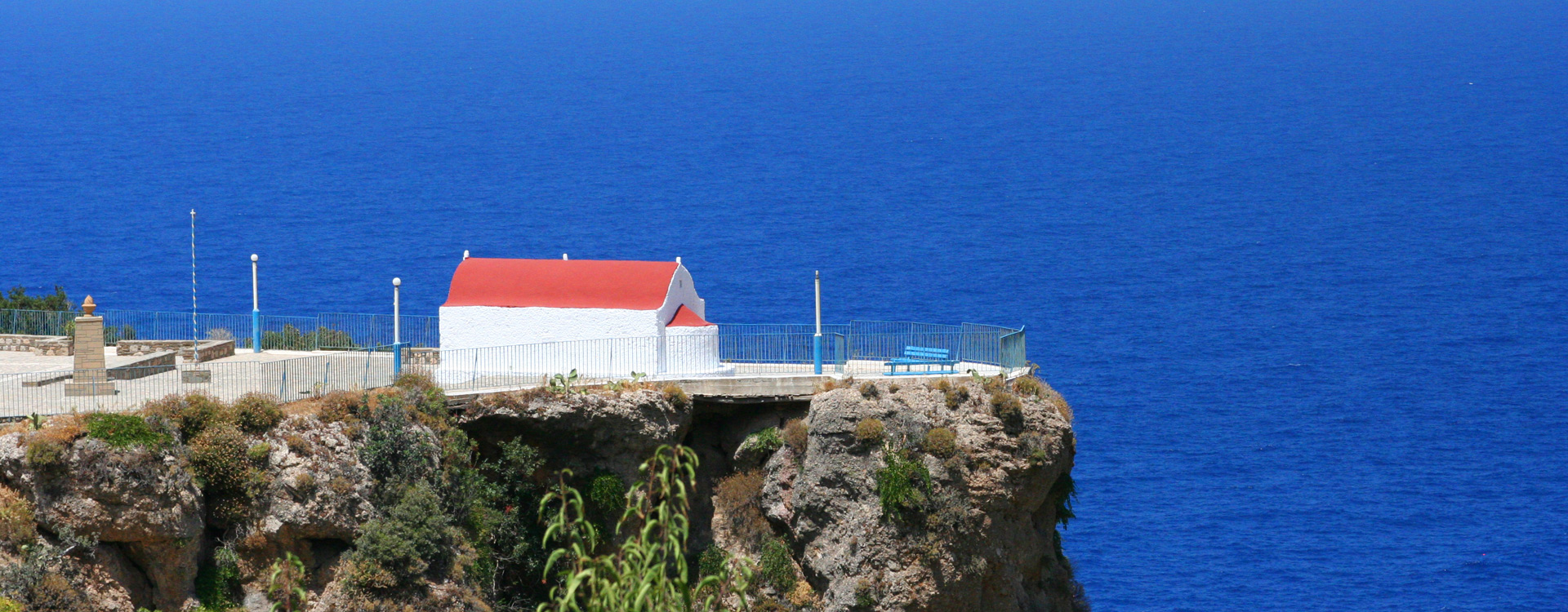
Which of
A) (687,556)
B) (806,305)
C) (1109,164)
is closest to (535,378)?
(687,556)

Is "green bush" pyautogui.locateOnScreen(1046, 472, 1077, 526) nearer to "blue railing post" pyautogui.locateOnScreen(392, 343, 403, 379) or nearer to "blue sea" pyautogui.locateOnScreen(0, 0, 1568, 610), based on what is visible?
"blue railing post" pyautogui.locateOnScreen(392, 343, 403, 379)

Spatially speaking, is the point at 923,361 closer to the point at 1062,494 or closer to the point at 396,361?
the point at 1062,494

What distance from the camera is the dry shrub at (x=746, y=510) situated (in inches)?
2095

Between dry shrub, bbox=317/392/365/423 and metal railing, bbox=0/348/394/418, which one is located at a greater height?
metal railing, bbox=0/348/394/418

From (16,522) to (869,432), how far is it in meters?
20.3

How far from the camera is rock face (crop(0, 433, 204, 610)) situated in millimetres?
43125

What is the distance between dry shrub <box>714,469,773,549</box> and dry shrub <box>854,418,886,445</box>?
4.02m

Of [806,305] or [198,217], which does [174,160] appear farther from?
[806,305]

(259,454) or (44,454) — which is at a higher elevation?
(259,454)

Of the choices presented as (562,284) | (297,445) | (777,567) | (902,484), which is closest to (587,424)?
(562,284)

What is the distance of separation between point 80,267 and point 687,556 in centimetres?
10553

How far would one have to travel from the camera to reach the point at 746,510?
53375 mm

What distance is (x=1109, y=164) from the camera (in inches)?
7411

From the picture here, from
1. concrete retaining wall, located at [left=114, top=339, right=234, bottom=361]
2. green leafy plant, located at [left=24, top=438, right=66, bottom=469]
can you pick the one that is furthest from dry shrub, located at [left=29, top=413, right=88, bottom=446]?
concrete retaining wall, located at [left=114, top=339, right=234, bottom=361]
